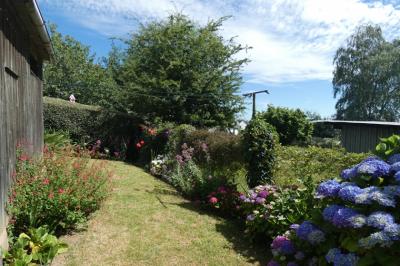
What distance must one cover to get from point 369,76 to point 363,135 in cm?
1558

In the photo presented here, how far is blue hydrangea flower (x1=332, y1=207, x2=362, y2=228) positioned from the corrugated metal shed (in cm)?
1533

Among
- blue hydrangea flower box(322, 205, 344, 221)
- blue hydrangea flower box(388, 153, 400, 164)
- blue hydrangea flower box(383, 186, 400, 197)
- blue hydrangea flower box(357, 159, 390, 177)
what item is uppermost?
blue hydrangea flower box(388, 153, 400, 164)

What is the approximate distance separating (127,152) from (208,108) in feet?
13.8

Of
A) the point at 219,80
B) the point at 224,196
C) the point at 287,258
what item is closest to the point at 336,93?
→ the point at 219,80

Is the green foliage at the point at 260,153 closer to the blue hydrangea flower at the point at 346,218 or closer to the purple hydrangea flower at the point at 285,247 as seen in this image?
the purple hydrangea flower at the point at 285,247

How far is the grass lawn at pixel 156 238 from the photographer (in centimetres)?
458

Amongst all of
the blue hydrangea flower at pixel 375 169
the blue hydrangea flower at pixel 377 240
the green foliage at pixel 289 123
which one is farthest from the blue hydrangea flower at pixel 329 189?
the green foliage at pixel 289 123

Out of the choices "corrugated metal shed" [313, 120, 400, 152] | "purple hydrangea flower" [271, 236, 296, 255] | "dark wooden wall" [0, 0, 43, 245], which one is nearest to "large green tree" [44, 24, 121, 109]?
"corrugated metal shed" [313, 120, 400, 152]

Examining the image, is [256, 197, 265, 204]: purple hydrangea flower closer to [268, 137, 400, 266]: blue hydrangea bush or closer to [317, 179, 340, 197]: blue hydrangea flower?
[268, 137, 400, 266]: blue hydrangea bush

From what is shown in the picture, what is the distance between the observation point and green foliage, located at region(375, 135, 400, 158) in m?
3.32

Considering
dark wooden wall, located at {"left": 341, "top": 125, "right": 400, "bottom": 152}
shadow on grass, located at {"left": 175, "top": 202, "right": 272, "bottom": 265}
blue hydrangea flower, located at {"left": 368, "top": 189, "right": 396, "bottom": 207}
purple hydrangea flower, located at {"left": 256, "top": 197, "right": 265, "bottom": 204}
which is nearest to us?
blue hydrangea flower, located at {"left": 368, "top": 189, "right": 396, "bottom": 207}

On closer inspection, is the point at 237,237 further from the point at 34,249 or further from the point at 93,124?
the point at 93,124

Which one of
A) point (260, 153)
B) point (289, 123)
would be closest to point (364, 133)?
point (289, 123)

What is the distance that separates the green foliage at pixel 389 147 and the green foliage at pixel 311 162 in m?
2.33
